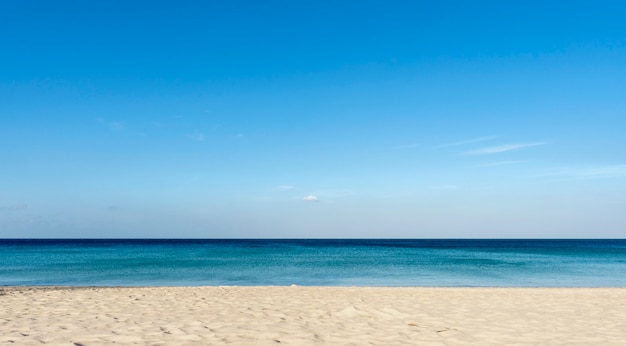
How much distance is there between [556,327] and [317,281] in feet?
59.2

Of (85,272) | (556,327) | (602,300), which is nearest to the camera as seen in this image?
(556,327)

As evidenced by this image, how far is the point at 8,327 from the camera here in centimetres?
740

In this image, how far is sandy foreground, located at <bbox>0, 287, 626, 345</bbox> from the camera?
6.78 m

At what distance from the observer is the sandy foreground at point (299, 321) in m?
6.78

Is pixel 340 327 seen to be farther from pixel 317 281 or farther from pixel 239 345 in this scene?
pixel 317 281

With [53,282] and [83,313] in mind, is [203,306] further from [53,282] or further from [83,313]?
[53,282]

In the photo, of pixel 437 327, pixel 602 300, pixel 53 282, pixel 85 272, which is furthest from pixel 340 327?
pixel 85 272

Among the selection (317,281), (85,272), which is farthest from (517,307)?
(85,272)

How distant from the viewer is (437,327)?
7863 mm

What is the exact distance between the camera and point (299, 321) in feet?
27.3

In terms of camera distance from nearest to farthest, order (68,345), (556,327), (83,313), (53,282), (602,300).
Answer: (68,345), (556,327), (83,313), (602,300), (53,282)

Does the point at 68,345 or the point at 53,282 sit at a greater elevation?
the point at 68,345

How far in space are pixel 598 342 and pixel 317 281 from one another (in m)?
19.3

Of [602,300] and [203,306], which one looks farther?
[602,300]
